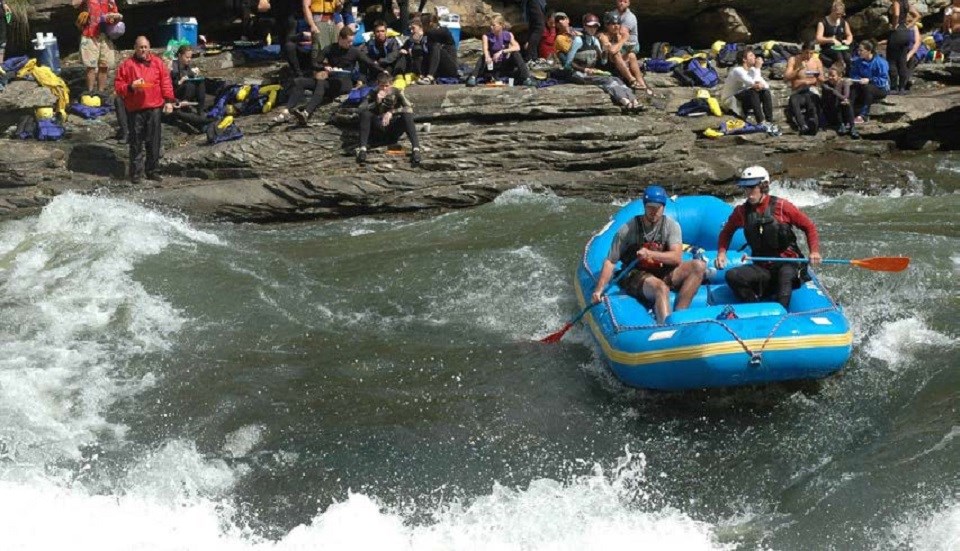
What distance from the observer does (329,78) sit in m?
14.5

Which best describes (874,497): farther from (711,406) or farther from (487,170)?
(487,170)

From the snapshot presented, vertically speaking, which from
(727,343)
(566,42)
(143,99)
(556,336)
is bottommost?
(556,336)

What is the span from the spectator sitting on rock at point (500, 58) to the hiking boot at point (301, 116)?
87.2 inches

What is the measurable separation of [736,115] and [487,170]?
389cm

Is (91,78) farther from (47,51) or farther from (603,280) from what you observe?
(603,280)

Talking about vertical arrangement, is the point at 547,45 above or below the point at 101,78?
above

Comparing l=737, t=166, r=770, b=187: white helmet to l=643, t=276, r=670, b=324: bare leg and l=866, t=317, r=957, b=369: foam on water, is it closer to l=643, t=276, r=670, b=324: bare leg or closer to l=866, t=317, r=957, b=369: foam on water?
l=643, t=276, r=670, b=324: bare leg

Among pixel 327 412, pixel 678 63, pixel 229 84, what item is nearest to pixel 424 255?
pixel 327 412

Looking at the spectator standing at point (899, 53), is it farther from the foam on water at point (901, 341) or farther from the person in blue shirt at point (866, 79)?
the foam on water at point (901, 341)

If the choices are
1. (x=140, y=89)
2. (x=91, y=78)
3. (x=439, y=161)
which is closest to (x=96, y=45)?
(x=91, y=78)

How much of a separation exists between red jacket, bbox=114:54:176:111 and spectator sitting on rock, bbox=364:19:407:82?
2772 mm

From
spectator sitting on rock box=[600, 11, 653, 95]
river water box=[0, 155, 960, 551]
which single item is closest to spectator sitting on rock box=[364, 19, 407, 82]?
spectator sitting on rock box=[600, 11, 653, 95]

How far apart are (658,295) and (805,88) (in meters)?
7.83

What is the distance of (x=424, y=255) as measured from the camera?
37.8 ft
